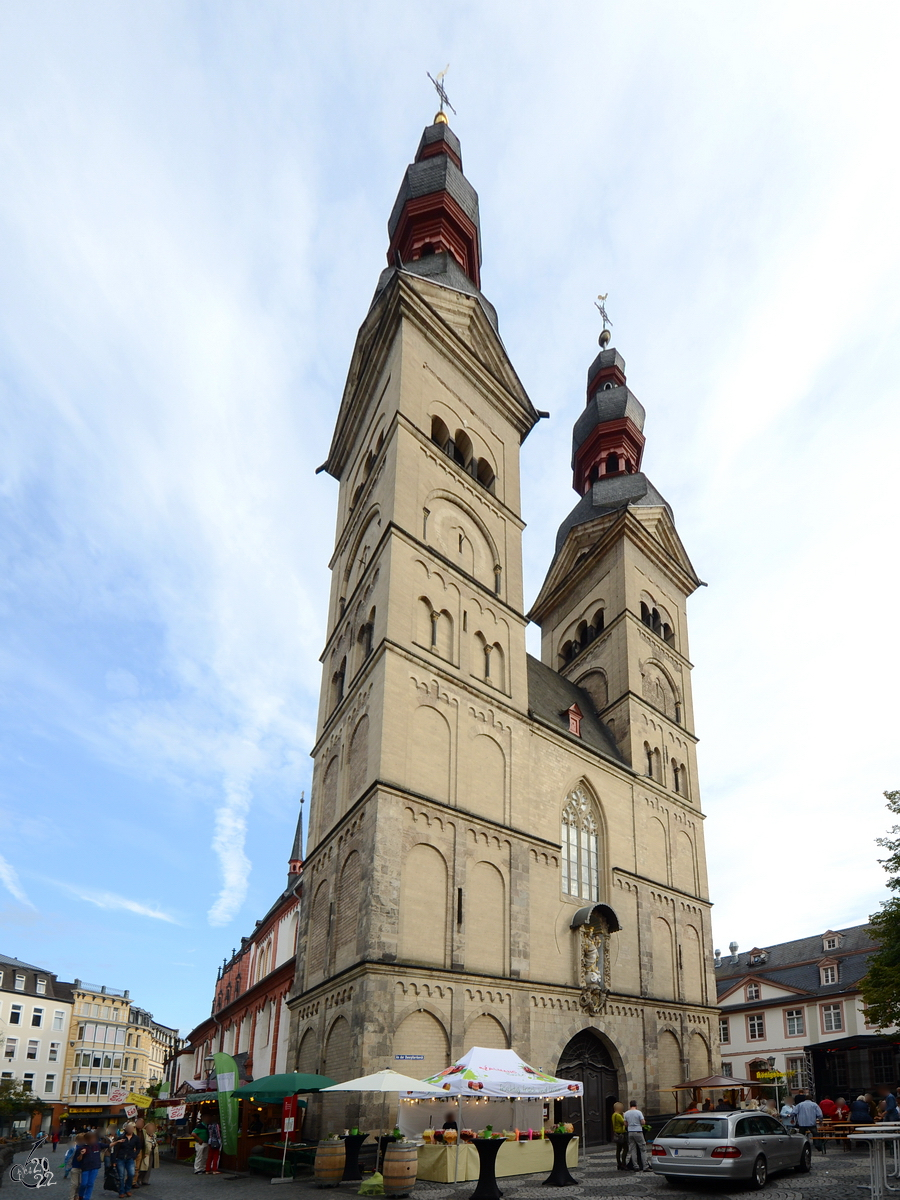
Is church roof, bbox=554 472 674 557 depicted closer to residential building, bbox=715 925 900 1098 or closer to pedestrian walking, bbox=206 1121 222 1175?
residential building, bbox=715 925 900 1098

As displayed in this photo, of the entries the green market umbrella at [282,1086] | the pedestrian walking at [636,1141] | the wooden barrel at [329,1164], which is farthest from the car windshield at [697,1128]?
the green market umbrella at [282,1086]

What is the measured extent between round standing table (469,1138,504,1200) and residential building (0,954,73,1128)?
69.7 m

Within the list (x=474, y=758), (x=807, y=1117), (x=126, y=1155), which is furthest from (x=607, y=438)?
(x=126, y=1155)

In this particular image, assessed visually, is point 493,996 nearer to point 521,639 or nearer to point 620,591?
point 521,639

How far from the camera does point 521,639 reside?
1089 inches

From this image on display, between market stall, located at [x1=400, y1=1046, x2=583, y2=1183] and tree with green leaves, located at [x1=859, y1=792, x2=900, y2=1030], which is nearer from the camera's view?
market stall, located at [x1=400, y1=1046, x2=583, y2=1183]

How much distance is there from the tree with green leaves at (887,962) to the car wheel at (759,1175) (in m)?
15.4

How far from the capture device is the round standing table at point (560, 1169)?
14570mm

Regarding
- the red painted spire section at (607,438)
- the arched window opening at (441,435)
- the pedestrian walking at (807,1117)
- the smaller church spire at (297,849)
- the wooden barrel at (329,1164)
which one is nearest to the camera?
the wooden barrel at (329,1164)

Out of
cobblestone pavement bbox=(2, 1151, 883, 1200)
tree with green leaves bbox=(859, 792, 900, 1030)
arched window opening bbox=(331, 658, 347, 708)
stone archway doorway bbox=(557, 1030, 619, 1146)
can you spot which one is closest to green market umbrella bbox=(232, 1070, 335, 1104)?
Answer: cobblestone pavement bbox=(2, 1151, 883, 1200)

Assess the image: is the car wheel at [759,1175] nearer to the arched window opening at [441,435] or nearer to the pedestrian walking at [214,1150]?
the pedestrian walking at [214,1150]

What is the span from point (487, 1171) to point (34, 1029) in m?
73.5

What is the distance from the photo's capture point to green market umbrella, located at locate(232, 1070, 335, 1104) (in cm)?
1809

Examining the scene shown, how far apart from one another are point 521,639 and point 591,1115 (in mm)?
13851
